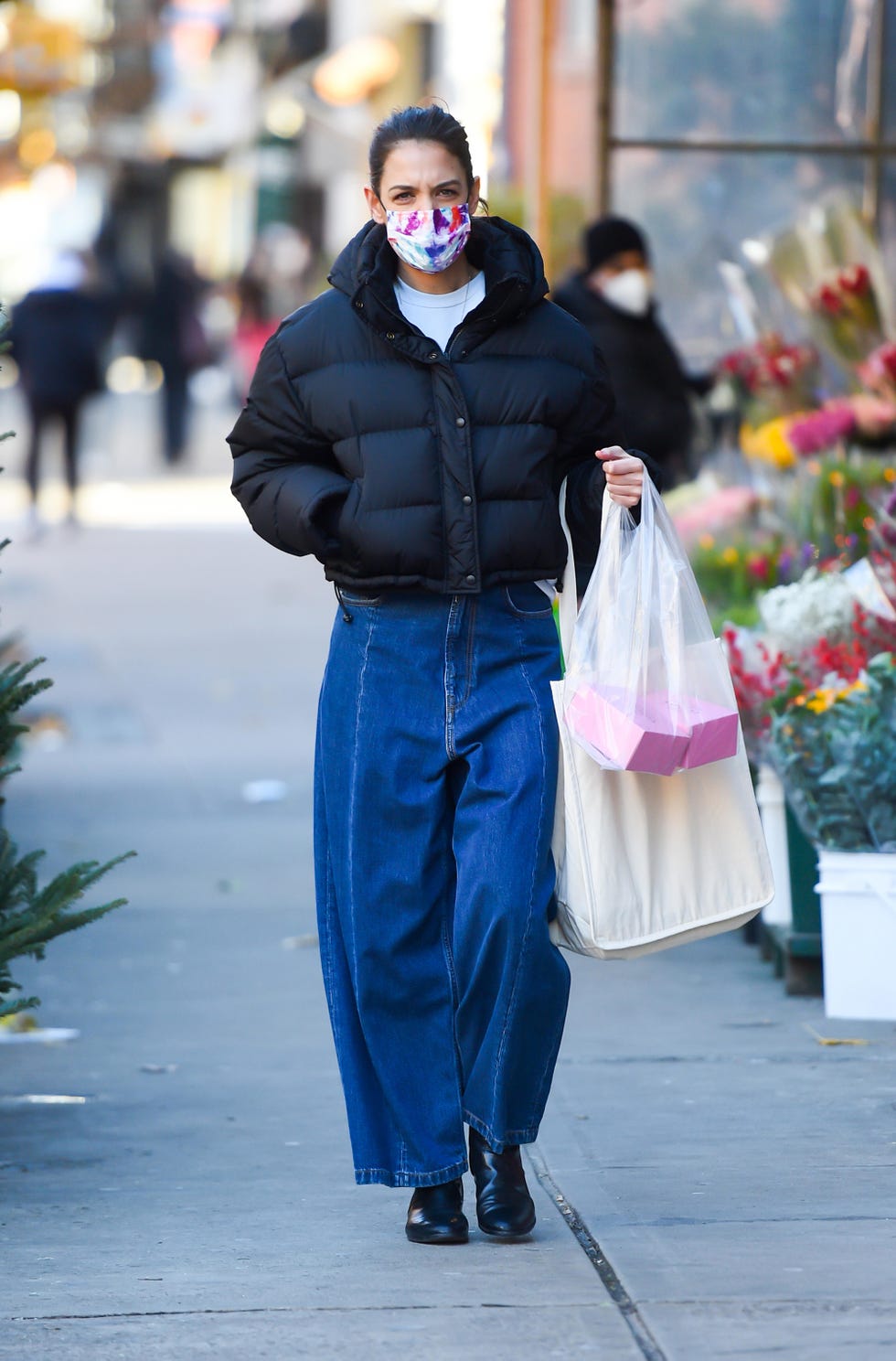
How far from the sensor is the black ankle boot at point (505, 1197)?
402cm

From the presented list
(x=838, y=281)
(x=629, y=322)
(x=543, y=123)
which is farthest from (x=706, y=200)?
(x=838, y=281)

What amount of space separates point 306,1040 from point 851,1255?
1.95 meters

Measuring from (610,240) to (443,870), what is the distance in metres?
4.83

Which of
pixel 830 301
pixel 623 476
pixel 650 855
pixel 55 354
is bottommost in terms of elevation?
pixel 650 855

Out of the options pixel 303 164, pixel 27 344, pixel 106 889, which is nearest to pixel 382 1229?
pixel 106 889

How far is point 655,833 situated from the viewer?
156 inches

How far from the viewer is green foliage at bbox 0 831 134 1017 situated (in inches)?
177

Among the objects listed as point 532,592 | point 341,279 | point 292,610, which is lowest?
point 292,610

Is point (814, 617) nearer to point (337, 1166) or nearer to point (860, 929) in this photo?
point (860, 929)

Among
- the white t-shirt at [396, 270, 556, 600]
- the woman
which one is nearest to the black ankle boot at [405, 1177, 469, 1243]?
the woman

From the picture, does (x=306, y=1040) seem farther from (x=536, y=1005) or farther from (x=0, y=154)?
(x=0, y=154)

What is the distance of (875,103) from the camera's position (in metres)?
9.91

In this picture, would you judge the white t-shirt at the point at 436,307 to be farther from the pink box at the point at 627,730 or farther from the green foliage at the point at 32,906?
the green foliage at the point at 32,906

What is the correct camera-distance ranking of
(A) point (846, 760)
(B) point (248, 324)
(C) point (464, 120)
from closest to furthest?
(A) point (846, 760)
(C) point (464, 120)
(B) point (248, 324)
